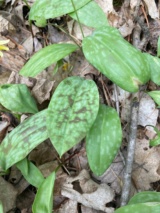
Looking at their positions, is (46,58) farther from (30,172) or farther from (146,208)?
(146,208)

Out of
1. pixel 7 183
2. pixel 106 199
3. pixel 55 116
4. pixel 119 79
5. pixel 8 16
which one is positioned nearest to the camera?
pixel 119 79

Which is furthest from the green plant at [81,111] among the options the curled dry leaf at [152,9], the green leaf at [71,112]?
the curled dry leaf at [152,9]

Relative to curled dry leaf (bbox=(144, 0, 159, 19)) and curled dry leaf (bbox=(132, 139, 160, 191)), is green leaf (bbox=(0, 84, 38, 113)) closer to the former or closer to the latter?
curled dry leaf (bbox=(132, 139, 160, 191))

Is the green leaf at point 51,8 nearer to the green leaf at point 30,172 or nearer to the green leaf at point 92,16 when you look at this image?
the green leaf at point 92,16

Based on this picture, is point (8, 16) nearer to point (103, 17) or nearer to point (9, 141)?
point (103, 17)

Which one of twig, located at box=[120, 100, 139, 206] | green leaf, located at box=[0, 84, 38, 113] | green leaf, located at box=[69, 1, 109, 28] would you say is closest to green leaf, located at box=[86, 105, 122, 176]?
twig, located at box=[120, 100, 139, 206]

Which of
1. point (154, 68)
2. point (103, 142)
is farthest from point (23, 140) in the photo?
point (154, 68)

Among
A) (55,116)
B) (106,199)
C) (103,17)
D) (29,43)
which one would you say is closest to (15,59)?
(29,43)
